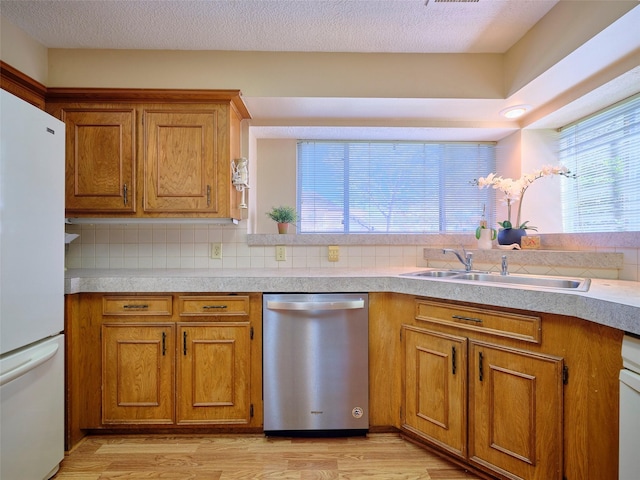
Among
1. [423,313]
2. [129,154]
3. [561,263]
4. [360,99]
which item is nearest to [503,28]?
[360,99]

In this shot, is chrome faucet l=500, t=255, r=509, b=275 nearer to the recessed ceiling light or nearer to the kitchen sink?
the kitchen sink

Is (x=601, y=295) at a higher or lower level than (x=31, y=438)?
higher

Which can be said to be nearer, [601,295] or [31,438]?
[601,295]

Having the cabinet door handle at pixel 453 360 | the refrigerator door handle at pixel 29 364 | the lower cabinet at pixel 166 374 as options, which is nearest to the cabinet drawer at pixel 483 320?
the cabinet door handle at pixel 453 360

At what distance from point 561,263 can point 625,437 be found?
1079mm

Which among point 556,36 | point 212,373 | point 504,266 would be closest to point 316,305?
point 212,373

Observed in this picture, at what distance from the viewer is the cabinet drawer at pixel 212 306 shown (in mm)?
1828

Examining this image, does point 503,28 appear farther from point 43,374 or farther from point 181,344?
point 43,374

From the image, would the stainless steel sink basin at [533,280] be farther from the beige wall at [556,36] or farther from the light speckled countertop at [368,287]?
the beige wall at [556,36]

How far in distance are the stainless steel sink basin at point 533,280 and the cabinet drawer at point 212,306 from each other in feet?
4.37

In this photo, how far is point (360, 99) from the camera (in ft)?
6.98

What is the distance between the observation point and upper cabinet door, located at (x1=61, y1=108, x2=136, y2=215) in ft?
6.67

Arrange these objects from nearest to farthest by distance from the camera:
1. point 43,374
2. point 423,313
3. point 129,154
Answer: point 43,374 → point 423,313 → point 129,154

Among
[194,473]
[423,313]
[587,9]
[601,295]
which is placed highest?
[587,9]
